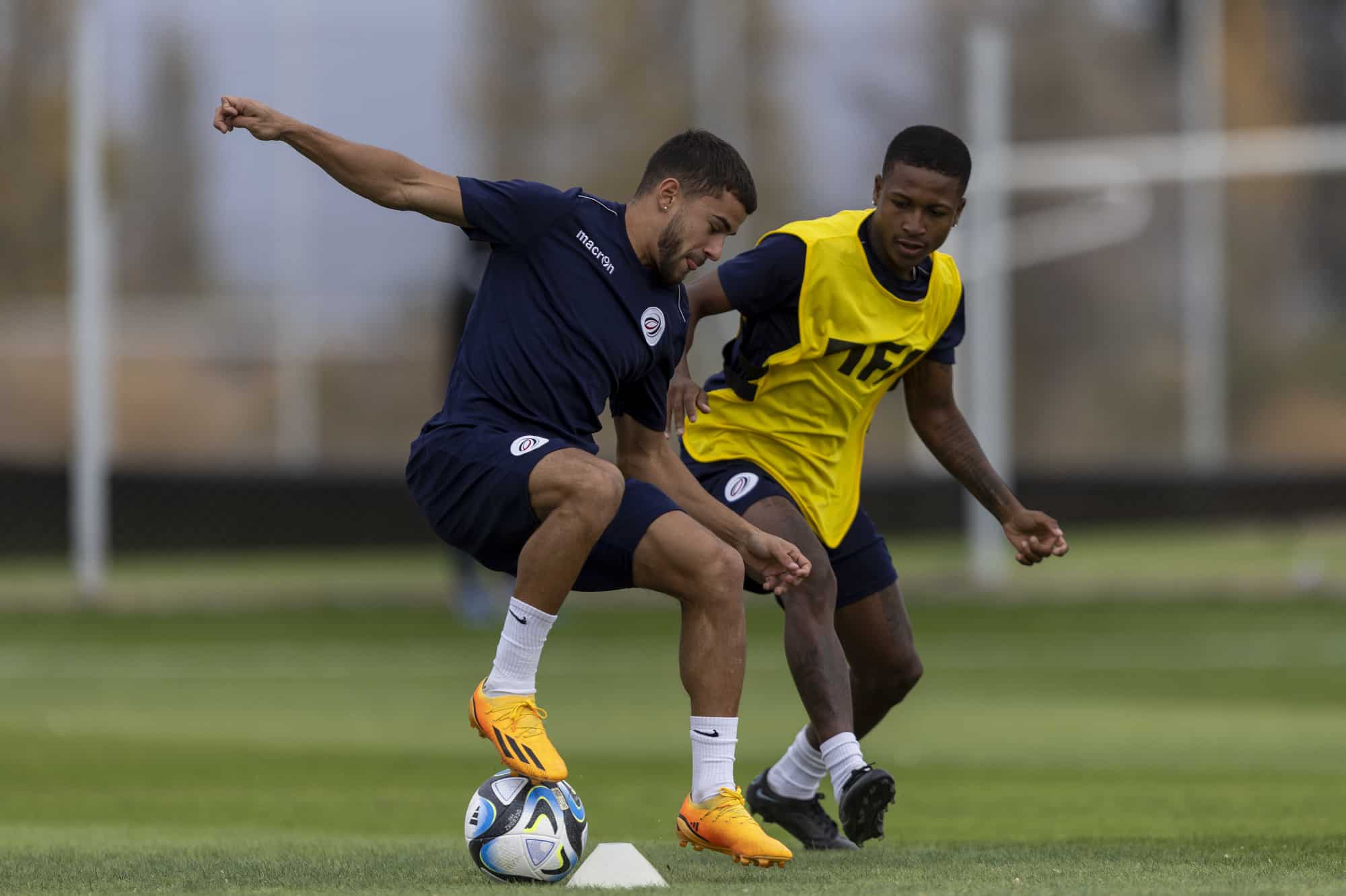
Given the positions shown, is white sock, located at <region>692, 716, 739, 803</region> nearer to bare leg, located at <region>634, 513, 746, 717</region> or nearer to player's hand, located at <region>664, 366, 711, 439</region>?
bare leg, located at <region>634, 513, 746, 717</region>

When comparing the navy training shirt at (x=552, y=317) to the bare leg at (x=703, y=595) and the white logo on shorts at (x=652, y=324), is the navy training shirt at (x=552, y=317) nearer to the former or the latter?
the white logo on shorts at (x=652, y=324)

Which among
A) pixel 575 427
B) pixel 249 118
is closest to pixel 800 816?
pixel 575 427

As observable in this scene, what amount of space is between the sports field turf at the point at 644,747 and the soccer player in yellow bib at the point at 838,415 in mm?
547

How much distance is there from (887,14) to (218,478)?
15.3 meters

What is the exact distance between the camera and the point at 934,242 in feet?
21.0

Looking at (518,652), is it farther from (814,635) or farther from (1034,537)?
(1034,537)

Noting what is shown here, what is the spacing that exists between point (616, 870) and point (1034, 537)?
6.85 ft

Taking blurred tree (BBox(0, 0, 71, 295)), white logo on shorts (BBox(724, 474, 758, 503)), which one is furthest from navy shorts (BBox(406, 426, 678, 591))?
blurred tree (BBox(0, 0, 71, 295))

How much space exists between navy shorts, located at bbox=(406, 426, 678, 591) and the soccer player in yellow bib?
720mm

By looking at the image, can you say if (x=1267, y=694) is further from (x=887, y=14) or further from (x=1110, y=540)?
(x=887, y=14)

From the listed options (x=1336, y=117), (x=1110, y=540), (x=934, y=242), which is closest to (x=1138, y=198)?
(x=1336, y=117)

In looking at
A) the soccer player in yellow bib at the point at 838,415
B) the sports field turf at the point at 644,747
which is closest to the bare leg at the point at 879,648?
the soccer player in yellow bib at the point at 838,415

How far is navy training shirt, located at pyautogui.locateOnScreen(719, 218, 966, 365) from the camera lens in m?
6.54

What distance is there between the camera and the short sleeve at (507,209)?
18.9 feet
